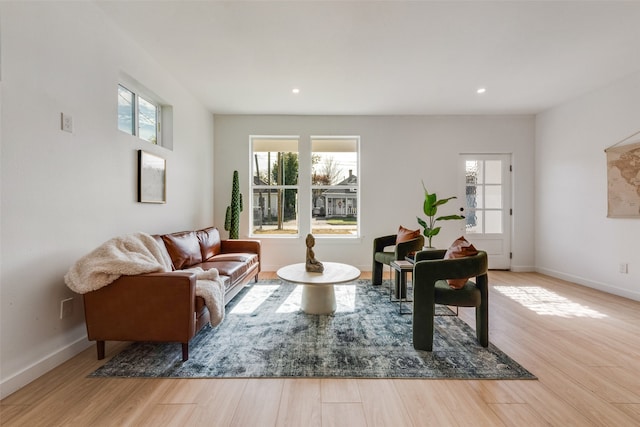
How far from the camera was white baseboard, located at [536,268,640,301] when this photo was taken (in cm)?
333

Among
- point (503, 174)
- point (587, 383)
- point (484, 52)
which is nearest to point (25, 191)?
point (587, 383)

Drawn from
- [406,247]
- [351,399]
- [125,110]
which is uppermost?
[125,110]

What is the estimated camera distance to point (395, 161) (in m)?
4.82

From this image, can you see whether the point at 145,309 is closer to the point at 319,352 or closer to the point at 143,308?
the point at 143,308

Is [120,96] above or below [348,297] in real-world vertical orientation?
above

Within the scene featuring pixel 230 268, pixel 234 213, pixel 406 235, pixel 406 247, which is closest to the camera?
pixel 230 268

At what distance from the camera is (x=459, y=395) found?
5.24 ft

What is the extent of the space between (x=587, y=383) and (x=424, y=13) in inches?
115

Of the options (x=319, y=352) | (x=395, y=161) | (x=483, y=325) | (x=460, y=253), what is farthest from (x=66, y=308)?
(x=395, y=161)

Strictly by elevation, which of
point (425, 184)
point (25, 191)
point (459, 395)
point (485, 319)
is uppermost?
point (425, 184)

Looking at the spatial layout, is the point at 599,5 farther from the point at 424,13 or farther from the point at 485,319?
the point at 485,319

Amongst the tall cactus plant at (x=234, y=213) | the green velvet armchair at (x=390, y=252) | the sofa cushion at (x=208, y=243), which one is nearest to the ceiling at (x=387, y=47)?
the tall cactus plant at (x=234, y=213)

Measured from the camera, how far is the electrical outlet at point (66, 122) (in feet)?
6.38

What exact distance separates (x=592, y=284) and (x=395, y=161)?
10.9ft
